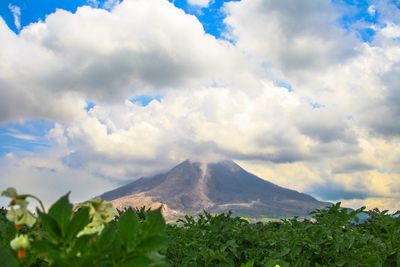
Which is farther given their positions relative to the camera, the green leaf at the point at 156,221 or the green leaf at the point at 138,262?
the green leaf at the point at 156,221

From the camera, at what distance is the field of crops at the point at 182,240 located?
2.38 m

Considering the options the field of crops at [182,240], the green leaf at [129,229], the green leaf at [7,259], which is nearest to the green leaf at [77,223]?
the field of crops at [182,240]

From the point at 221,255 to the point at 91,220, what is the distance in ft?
12.1

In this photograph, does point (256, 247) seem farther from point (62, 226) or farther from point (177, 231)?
point (62, 226)


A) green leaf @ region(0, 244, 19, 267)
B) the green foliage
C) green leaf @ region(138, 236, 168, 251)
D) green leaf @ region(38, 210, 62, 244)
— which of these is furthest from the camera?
the green foliage

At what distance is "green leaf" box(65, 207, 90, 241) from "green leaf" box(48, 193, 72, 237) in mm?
21

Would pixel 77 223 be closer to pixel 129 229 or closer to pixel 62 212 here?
pixel 62 212

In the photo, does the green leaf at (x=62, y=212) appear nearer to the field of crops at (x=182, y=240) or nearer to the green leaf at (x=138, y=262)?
the field of crops at (x=182, y=240)

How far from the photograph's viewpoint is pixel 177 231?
8.09 meters

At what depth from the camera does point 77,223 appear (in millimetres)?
2402

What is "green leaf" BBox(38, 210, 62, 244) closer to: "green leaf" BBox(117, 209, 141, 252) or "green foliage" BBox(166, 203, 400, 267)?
"green leaf" BBox(117, 209, 141, 252)

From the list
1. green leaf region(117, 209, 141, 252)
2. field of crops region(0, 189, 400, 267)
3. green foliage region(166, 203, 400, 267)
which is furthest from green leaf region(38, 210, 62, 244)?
green foliage region(166, 203, 400, 267)

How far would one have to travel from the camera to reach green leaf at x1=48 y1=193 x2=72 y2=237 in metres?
2.38

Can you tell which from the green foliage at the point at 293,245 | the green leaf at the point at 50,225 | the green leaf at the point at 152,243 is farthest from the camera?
the green foliage at the point at 293,245
